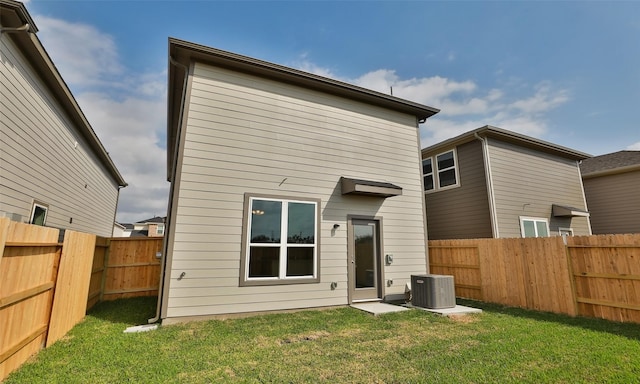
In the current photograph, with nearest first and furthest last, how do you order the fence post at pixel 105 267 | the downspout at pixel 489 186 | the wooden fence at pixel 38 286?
1. the wooden fence at pixel 38 286
2. the fence post at pixel 105 267
3. the downspout at pixel 489 186

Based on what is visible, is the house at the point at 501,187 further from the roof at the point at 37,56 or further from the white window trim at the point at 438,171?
the roof at the point at 37,56

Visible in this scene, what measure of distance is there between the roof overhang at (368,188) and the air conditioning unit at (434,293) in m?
2.18

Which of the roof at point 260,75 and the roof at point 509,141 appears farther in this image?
the roof at point 509,141

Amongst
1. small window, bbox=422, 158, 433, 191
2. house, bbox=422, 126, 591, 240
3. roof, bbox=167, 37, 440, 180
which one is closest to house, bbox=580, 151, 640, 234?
house, bbox=422, 126, 591, 240

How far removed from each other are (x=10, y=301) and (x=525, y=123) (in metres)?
16.7

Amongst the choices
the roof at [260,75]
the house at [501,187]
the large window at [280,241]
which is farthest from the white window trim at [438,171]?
the large window at [280,241]

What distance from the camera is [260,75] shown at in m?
6.59

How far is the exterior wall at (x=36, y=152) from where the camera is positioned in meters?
5.30

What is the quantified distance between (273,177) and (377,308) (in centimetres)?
375

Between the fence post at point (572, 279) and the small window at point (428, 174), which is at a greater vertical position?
the small window at point (428, 174)

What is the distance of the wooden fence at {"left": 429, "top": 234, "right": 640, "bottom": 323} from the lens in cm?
521

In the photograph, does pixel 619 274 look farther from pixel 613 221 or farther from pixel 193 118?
pixel 613 221

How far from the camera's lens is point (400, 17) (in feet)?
28.4

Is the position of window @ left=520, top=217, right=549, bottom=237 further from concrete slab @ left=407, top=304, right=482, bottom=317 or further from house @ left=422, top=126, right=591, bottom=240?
concrete slab @ left=407, top=304, right=482, bottom=317
